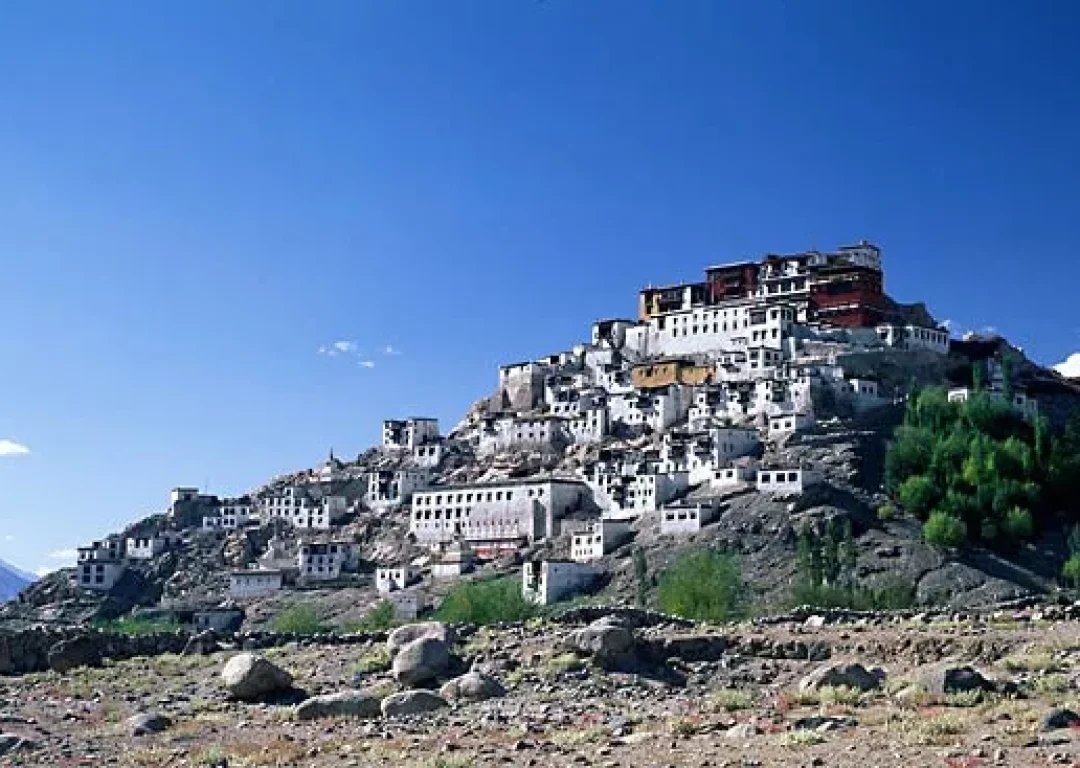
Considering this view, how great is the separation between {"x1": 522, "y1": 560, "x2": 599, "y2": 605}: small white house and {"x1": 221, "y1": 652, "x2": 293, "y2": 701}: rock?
180 ft

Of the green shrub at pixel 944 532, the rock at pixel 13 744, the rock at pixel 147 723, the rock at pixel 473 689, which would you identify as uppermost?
the green shrub at pixel 944 532

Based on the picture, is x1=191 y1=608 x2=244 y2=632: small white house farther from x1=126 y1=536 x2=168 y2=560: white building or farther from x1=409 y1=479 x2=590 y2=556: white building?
x1=126 y1=536 x2=168 y2=560: white building

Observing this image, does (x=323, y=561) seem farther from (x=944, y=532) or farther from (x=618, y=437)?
(x=944, y=532)

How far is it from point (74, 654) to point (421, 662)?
10038mm

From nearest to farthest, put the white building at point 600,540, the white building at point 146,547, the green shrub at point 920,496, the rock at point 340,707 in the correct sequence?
1. the rock at point 340,707
2. the green shrub at point 920,496
3. the white building at point 600,540
4. the white building at point 146,547

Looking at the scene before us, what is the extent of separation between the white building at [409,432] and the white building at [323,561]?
15.7 metres

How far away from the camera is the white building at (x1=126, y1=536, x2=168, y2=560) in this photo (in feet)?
362

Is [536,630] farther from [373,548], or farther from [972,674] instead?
[373,548]

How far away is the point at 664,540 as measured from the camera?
83938mm

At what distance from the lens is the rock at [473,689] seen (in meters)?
23.7

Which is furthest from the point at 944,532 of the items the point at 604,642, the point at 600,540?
the point at 604,642

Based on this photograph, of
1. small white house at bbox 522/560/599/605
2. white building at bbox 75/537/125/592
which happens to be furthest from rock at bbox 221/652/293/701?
white building at bbox 75/537/125/592

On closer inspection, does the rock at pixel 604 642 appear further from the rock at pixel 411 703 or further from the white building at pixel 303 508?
the white building at pixel 303 508

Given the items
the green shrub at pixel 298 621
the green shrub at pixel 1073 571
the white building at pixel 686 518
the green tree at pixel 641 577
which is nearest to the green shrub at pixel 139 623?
the green shrub at pixel 298 621
